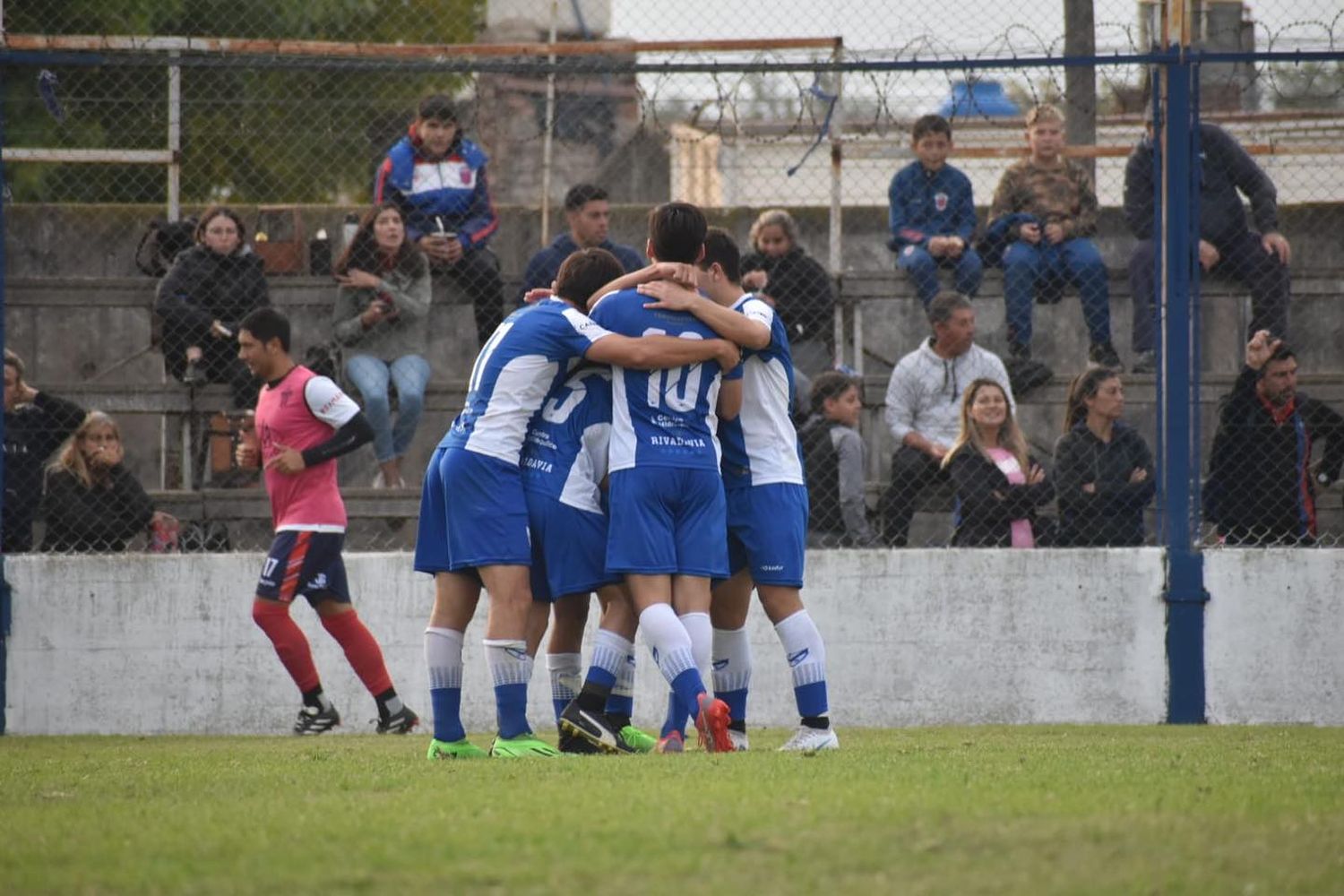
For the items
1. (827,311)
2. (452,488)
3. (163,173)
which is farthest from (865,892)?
(163,173)

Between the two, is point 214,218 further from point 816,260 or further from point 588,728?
point 588,728

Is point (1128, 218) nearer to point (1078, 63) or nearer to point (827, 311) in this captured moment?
point (1078, 63)

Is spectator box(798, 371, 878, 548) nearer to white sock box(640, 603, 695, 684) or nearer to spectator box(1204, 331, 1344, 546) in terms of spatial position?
spectator box(1204, 331, 1344, 546)

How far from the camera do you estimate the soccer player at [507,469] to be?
25.1 feet

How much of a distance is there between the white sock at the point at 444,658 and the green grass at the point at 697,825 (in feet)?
2.51

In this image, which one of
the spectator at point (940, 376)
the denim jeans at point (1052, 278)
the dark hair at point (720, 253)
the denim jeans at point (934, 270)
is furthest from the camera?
the denim jeans at point (934, 270)

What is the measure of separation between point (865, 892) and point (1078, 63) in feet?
25.2

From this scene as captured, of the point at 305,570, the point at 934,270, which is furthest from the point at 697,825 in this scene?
the point at 934,270

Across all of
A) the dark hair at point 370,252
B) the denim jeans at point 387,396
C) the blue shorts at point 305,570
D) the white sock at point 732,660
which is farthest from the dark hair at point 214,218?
the white sock at point 732,660

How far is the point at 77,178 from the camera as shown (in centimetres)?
1580

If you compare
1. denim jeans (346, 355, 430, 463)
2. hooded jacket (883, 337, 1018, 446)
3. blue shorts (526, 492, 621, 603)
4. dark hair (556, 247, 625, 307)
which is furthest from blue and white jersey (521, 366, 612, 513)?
denim jeans (346, 355, 430, 463)

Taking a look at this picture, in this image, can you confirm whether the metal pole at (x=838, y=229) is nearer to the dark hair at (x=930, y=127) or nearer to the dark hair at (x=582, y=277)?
the dark hair at (x=930, y=127)

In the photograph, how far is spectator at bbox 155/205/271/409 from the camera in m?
12.4

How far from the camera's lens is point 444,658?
26.2ft
